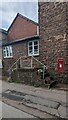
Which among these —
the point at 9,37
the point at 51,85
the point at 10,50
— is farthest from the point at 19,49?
the point at 9,37

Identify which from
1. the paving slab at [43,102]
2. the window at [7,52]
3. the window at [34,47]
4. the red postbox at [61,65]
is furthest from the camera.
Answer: the window at [7,52]

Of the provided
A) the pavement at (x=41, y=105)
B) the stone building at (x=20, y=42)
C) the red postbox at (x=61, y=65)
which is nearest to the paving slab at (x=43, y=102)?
the pavement at (x=41, y=105)

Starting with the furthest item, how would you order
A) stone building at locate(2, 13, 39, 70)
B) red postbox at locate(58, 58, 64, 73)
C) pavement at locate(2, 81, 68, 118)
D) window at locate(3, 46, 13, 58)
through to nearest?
window at locate(3, 46, 13, 58) < stone building at locate(2, 13, 39, 70) < red postbox at locate(58, 58, 64, 73) < pavement at locate(2, 81, 68, 118)

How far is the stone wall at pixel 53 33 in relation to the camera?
10477mm

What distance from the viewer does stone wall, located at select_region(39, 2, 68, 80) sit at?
10.5 meters

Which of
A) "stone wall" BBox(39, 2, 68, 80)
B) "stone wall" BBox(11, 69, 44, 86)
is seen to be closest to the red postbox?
"stone wall" BBox(39, 2, 68, 80)

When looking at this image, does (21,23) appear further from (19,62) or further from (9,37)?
(19,62)

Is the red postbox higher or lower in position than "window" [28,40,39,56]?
lower

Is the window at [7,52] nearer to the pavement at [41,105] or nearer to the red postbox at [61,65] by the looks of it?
the red postbox at [61,65]

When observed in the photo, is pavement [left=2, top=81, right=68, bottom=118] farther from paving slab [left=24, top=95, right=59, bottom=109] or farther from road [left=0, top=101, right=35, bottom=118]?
road [left=0, top=101, right=35, bottom=118]

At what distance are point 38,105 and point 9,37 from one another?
2022 cm

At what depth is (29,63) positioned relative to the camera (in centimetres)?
1277

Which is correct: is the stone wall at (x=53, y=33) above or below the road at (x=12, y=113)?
above

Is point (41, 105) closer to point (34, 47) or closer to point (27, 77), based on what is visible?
point (27, 77)
